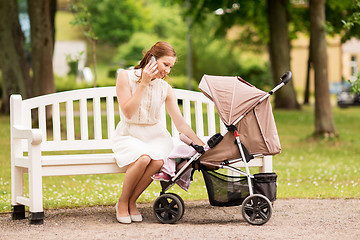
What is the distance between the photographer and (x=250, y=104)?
559 centimetres

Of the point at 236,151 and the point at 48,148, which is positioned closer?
the point at 236,151

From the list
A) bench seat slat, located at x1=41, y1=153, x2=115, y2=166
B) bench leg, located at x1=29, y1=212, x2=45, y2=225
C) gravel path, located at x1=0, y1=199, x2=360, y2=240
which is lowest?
gravel path, located at x1=0, y1=199, x2=360, y2=240

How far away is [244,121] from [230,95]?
0.82 ft

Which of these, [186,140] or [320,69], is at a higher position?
[320,69]

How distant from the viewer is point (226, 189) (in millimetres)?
5699

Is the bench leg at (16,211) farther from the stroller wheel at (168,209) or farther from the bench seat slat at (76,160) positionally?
the stroller wheel at (168,209)

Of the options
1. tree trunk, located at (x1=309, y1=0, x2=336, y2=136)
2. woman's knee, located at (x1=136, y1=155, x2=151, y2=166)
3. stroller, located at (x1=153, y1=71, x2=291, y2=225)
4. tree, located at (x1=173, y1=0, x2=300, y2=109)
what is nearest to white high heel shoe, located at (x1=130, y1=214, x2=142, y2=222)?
stroller, located at (x1=153, y1=71, x2=291, y2=225)

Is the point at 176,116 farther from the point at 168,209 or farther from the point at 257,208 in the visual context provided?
the point at 257,208

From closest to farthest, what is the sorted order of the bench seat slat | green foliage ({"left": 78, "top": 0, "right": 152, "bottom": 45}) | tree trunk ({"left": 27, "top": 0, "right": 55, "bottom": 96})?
the bench seat slat < tree trunk ({"left": 27, "top": 0, "right": 55, "bottom": 96}) < green foliage ({"left": 78, "top": 0, "right": 152, "bottom": 45})

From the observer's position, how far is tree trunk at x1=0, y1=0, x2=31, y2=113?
53.4ft

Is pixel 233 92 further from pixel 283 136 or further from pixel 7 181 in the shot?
pixel 283 136

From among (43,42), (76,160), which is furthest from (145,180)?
(43,42)

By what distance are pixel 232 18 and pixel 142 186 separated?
17795 mm

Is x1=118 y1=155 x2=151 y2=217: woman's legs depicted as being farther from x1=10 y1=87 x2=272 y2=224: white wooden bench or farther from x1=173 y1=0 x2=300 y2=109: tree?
x1=173 y1=0 x2=300 y2=109: tree
